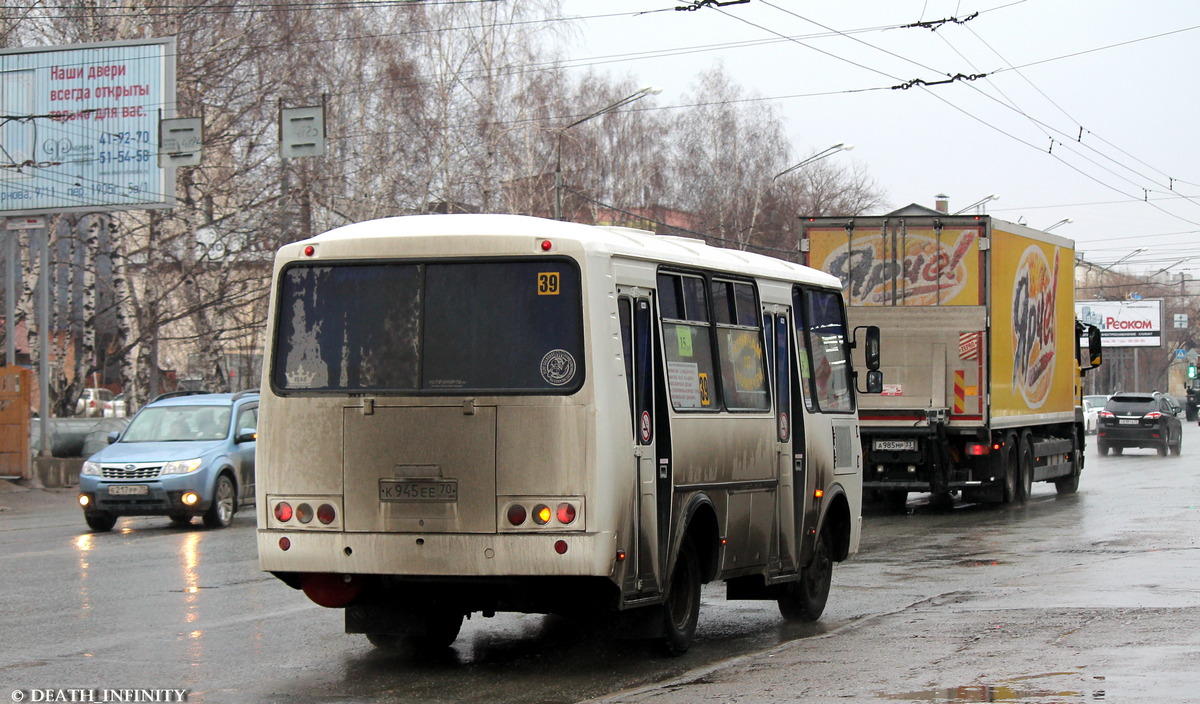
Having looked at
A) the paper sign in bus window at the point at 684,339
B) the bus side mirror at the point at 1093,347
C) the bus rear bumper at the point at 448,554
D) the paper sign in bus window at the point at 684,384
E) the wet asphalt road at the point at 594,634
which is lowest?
the wet asphalt road at the point at 594,634

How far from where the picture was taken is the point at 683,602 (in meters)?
9.41

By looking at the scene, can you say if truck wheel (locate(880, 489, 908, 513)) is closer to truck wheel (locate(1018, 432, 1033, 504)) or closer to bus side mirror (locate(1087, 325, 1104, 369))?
truck wheel (locate(1018, 432, 1033, 504))

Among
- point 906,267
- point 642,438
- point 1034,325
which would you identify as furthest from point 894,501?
point 642,438

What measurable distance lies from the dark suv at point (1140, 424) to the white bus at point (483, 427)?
34.6 metres

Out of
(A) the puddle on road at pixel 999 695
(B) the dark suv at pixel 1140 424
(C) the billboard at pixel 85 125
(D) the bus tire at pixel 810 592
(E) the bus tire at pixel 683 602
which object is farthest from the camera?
(B) the dark suv at pixel 1140 424

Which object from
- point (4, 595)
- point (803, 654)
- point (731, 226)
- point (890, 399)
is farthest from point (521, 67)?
point (803, 654)

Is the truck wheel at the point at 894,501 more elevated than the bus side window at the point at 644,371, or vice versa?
the bus side window at the point at 644,371

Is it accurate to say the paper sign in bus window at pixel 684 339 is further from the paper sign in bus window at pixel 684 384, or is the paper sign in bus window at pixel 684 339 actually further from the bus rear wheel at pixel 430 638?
the bus rear wheel at pixel 430 638

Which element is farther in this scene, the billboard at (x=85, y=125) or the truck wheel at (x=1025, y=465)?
the billboard at (x=85, y=125)

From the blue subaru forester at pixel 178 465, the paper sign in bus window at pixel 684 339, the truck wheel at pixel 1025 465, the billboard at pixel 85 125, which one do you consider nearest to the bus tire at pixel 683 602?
the paper sign in bus window at pixel 684 339

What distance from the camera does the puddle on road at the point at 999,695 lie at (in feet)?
24.7

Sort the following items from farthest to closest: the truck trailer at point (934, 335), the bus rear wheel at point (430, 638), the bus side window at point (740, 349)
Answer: the truck trailer at point (934, 335) → the bus side window at point (740, 349) → the bus rear wheel at point (430, 638)

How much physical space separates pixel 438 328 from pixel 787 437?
10.2 feet

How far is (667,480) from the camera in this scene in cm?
888
